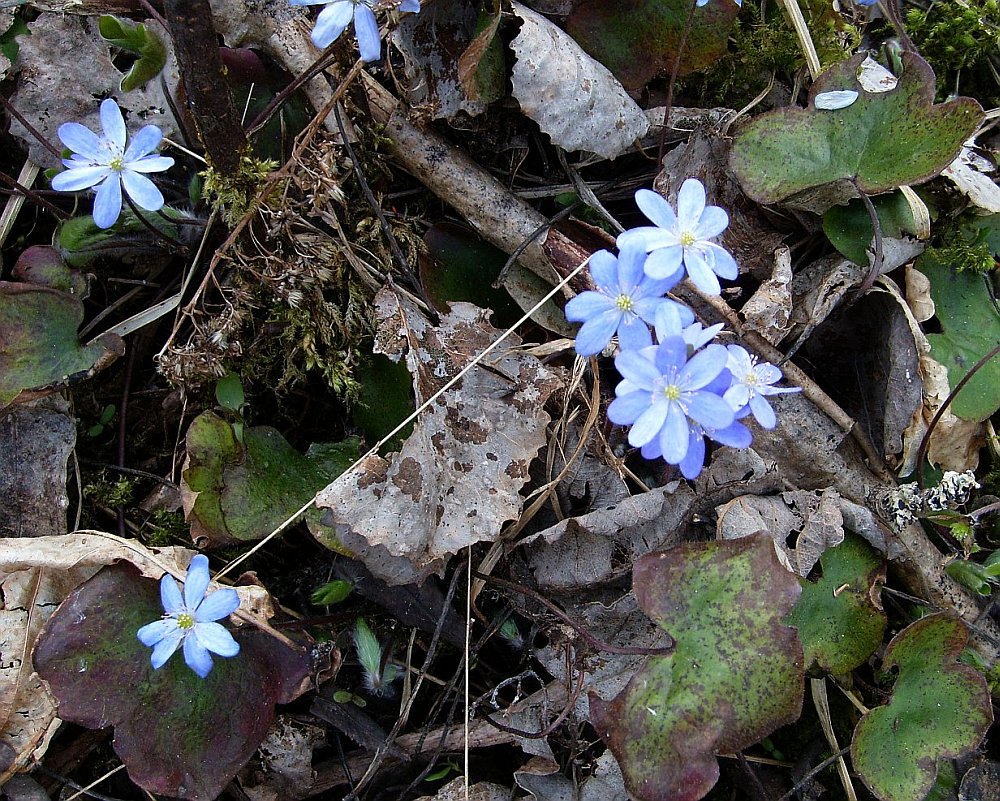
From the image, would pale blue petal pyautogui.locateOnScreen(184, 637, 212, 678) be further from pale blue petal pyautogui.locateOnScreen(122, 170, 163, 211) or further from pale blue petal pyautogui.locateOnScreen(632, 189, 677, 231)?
pale blue petal pyautogui.locateOnScreen(632, 189, 677, 231)

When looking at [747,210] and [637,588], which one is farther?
[747,210]

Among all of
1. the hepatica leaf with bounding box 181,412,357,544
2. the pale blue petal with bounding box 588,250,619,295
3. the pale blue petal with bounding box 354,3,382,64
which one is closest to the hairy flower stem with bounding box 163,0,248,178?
the pale blue petal with bounding box 354,3,382,64

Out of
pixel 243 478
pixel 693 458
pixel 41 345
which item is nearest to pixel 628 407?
pixel 693 458

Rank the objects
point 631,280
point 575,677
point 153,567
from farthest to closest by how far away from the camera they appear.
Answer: point 575,677
point 153,567
point 631,280

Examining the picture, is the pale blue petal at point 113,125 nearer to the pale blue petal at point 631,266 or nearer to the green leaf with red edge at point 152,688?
the green leaf with red edge at point 152,688

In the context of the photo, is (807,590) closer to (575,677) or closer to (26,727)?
(575,677)

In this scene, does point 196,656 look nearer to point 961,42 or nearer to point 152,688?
point 152,688

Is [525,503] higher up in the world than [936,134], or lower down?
lower down

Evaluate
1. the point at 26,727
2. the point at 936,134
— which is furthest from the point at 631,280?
the point at 26,727
